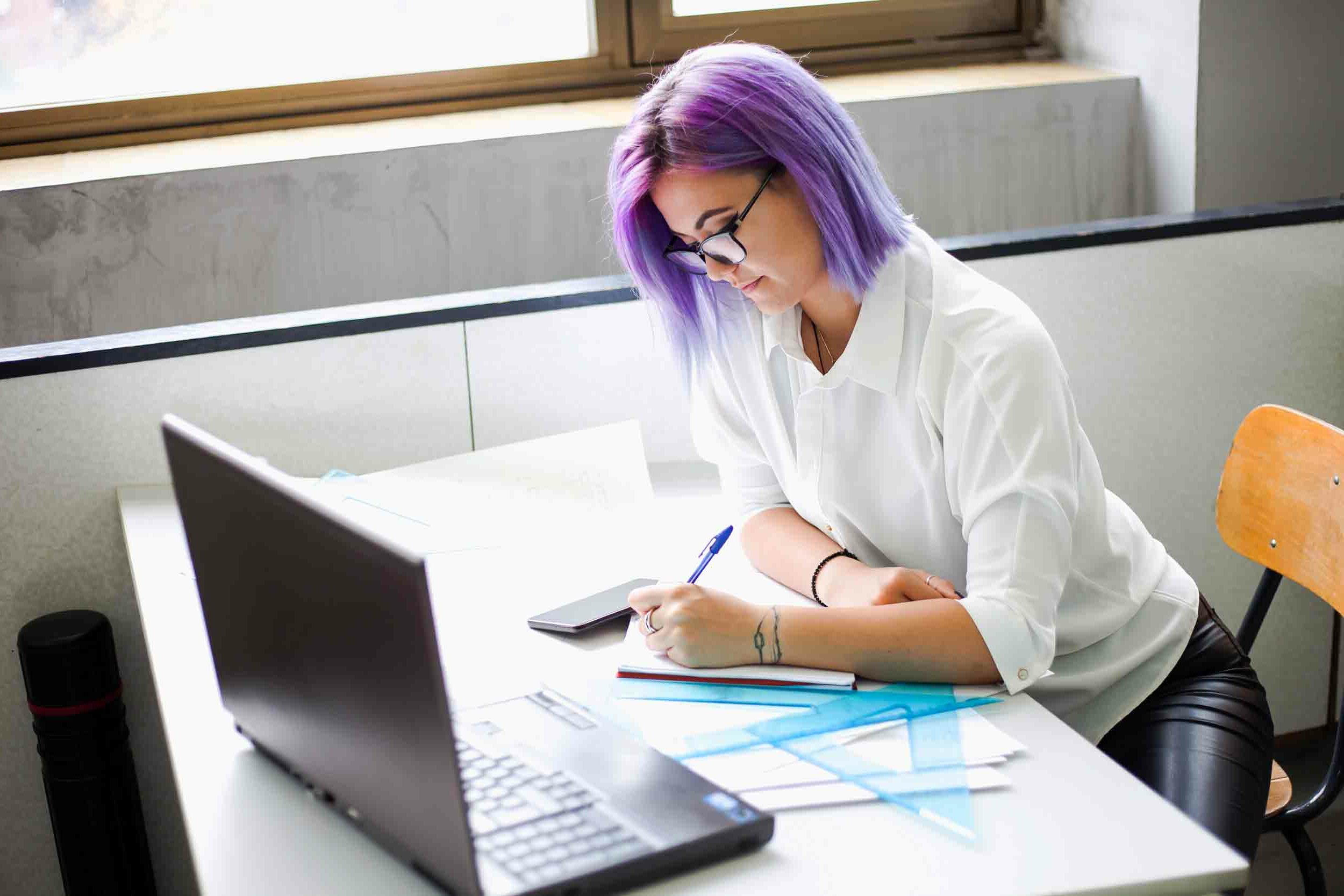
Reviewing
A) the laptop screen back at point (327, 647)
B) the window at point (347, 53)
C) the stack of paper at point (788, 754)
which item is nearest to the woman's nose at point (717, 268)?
the stack of paper at point (788, 754)

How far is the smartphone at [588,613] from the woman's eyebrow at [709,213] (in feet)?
1.21

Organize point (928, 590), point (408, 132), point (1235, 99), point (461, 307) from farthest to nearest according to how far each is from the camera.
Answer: point (1235, 99), point (408, 132), point (461, 307), point (928, 590)

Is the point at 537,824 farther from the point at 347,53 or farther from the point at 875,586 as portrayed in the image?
the point at 347,53

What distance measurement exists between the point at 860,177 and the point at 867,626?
0.45m

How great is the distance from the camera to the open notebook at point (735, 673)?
46.2 inches

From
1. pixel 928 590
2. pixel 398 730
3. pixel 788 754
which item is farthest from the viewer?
pixel 928 590

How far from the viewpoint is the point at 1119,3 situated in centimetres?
259

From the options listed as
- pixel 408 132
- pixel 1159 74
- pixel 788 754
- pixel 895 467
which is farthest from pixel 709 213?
pixel 1159 74

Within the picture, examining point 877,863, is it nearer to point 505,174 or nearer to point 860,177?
point 860,177

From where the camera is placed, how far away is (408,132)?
91.9 inches

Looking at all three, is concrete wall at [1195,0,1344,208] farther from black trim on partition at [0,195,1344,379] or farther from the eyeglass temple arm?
the eyeglass temple arm

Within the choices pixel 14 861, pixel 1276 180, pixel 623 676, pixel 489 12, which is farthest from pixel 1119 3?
pixel 14 861

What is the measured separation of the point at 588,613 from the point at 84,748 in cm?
80

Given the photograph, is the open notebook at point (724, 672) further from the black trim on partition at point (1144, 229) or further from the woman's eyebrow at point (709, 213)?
the black trim on partition at point (1144, 229)
